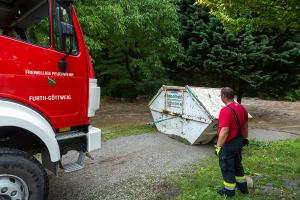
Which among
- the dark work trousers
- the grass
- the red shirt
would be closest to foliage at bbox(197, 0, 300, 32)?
the red shirt

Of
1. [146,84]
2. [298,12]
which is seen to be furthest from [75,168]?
[146,84]

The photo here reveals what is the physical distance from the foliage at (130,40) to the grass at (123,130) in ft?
7.90

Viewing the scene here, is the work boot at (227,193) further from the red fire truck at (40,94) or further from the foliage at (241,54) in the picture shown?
the foliage at (241,54)

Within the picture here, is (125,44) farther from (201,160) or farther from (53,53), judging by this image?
(53,53)

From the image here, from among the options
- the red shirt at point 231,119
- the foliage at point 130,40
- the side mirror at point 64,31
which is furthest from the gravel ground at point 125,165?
the foliage at point 130,40

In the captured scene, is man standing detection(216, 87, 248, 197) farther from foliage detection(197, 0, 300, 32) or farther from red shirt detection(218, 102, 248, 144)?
foliage detection(197, 0, 300, 32)

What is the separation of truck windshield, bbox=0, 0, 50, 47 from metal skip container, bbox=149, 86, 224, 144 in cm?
425

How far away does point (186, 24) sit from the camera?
51.7 feet

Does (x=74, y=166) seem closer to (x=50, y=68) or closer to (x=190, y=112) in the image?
(x=50, y=68)

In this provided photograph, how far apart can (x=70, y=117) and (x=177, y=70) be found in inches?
551

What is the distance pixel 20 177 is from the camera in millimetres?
4172

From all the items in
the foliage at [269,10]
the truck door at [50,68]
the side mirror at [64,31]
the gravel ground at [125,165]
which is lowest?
the gravel ground at [125,165]

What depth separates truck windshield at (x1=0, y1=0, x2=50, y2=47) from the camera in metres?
4.98

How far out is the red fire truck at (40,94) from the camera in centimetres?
416
